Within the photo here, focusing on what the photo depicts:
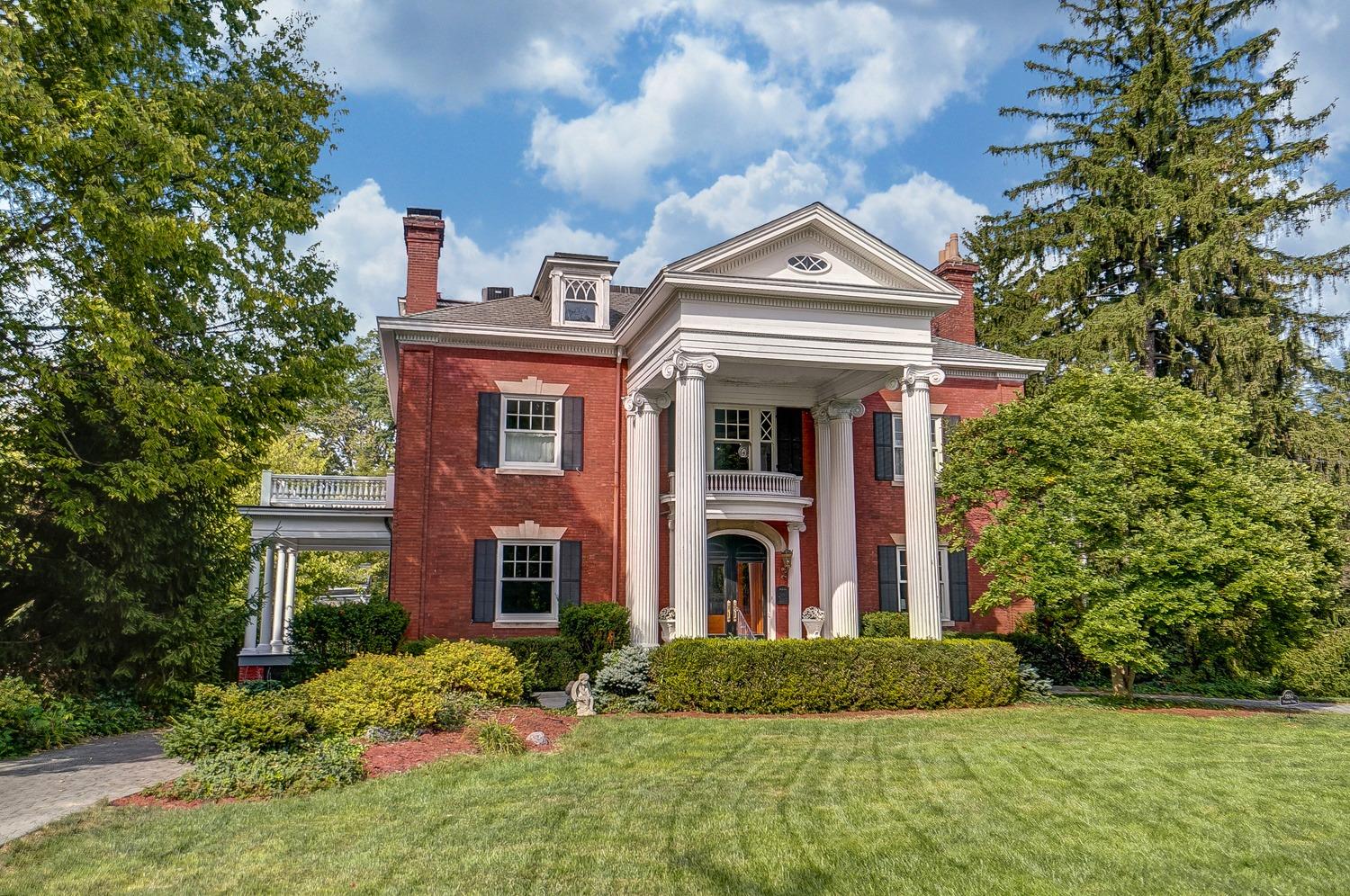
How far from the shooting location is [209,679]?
15.4 m

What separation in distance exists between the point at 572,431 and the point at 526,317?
10.3 feet

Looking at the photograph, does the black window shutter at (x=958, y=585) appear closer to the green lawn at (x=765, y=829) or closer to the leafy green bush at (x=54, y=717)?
the green lawn at (x=765, y=829)

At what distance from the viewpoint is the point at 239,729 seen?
9570 millimetres

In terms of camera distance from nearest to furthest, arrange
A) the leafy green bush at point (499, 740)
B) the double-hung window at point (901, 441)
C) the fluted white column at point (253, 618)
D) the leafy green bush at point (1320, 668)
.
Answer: the leafy green bush at point (499, 740) < the fluted white column at point (253, 618) < the leafy green bush at point (1320, 668) < the double-hung window at point (901, 441)

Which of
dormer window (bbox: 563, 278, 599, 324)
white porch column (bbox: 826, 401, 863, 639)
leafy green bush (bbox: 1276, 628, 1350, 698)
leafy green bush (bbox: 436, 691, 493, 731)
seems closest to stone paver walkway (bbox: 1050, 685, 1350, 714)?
leafy green bush (bbox: 1276, 628, 1350, 698)

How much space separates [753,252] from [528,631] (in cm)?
972

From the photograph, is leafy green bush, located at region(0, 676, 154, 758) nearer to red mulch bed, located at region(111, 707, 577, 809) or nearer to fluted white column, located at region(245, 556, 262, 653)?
red mulch bed, located at region(111, 707, 577, 809)

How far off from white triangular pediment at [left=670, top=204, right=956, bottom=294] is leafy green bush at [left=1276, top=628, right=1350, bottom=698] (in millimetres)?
11847

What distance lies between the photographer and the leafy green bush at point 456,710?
12320 mm

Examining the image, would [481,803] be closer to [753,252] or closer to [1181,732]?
[1181,732]

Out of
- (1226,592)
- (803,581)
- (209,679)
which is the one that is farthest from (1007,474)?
(209,679)

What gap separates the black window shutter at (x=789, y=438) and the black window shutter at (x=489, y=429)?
675cm

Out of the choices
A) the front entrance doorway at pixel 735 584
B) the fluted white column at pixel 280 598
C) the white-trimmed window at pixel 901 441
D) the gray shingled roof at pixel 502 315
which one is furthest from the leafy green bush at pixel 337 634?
the white-trimmed window at pixel 901 441

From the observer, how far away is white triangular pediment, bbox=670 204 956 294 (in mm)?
17484
